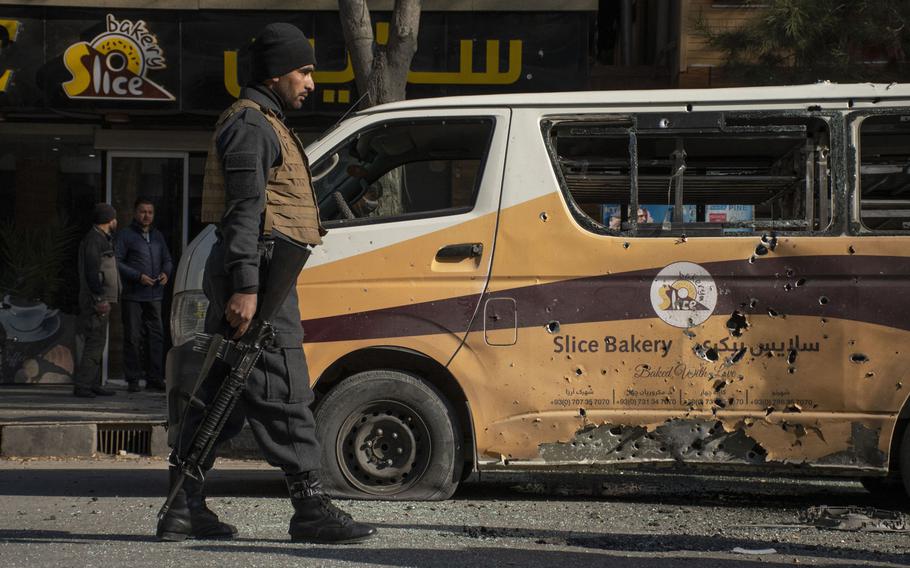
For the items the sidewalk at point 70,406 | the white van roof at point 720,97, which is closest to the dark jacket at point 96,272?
the sidewalk at point 70,406

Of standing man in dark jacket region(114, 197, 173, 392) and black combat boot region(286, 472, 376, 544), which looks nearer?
black combat boot region(286, 472, 376, 544)

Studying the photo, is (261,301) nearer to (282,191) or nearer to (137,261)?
(282,191)

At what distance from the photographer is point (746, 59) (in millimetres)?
10219

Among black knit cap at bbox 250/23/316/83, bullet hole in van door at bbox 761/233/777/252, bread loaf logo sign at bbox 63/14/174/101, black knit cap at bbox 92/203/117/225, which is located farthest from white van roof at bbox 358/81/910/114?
bread loaf logo sign at bbox 63/14/174/101

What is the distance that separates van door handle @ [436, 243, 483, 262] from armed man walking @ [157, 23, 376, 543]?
49.1 inches

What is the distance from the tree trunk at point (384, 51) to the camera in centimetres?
952

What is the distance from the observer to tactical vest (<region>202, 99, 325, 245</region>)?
482 centimetres

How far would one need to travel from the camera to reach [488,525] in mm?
5570

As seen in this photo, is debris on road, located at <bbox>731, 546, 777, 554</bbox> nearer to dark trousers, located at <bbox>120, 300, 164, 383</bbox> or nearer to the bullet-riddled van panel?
the bullet-riddled van panel

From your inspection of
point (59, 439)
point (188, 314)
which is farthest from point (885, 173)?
point (59, 439)

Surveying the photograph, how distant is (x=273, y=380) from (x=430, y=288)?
1.46 meters

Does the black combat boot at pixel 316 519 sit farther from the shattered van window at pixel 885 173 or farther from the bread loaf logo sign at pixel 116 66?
the bread loaf logo sign at pixel 116 66

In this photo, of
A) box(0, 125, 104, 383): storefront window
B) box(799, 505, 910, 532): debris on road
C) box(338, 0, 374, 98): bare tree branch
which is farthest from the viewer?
box(0, 125, 104, 383): storefront window

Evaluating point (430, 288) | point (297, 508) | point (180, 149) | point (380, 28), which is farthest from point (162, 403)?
point (297, 508)
